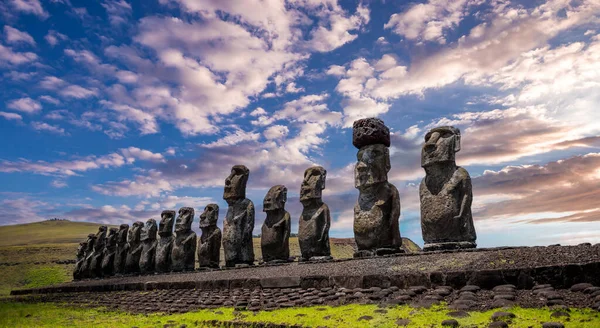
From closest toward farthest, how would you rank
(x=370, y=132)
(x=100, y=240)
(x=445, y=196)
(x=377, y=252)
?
(x=445, y=196), (x=377, y=252), (x=370, y=132), (x=100, y=240)

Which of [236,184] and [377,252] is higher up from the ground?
[236,184]

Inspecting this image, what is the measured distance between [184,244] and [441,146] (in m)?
12.8

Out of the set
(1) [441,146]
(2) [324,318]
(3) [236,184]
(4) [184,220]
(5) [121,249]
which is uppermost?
(3) [236,184]

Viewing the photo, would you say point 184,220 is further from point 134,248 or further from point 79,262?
point 79,262

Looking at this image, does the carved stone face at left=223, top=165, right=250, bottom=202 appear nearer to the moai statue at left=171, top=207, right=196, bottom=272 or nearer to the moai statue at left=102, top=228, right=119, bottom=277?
the moai statue at left=171, top=207, right=196, bottom=272

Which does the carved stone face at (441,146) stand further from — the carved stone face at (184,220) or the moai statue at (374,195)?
the carved stone face at (184,220)

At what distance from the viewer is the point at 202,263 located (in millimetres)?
19047

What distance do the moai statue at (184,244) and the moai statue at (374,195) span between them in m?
9.84

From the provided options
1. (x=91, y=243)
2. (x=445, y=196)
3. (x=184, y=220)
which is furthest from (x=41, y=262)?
(x=445, y=196)

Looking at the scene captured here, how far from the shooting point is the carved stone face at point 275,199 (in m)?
16.5

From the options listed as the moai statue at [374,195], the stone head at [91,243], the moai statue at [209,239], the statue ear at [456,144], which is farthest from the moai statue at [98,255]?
the statue ear at [456,144]

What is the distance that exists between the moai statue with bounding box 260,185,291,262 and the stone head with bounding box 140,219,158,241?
9.46 m

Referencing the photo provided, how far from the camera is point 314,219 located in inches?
581

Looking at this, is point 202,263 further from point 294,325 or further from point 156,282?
point 294,325
